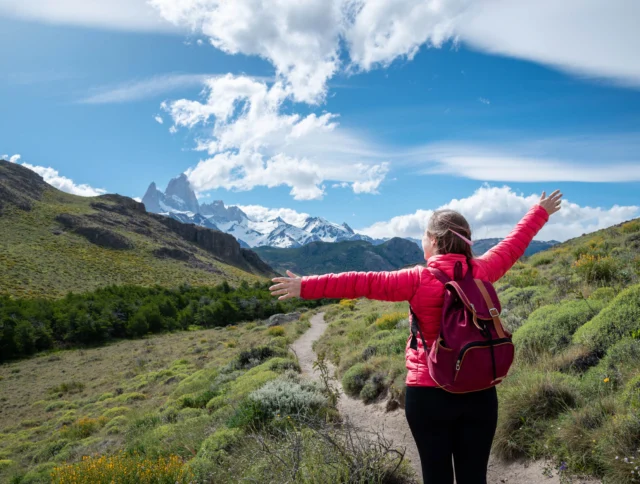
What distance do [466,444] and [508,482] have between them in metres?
2.66

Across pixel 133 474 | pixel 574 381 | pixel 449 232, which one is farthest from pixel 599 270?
pixel 133 474

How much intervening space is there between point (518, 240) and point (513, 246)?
8cm

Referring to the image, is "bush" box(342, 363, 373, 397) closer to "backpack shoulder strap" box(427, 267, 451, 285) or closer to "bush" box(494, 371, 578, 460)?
"bush" box(494, 371, 578, 460)

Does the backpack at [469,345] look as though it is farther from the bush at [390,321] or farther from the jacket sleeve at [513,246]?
the bush at [390,321]

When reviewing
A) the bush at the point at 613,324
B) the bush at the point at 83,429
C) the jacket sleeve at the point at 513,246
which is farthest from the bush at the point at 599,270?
the bush at the point at 83,429

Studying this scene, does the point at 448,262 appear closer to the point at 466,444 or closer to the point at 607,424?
the point at 466,444

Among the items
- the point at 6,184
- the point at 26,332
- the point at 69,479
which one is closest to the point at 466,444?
the point at 69,479

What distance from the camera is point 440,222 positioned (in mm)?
2654

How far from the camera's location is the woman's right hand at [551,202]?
11.1ft

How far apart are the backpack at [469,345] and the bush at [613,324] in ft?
13.0

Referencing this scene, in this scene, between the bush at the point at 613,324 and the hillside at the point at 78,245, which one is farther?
the hillside at the point at 78,245

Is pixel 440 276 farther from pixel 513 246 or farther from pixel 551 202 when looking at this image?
pixel 551 202

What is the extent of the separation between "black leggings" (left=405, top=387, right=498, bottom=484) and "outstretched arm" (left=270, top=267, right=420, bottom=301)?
641mm

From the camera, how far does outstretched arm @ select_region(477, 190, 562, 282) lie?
2.88 m
